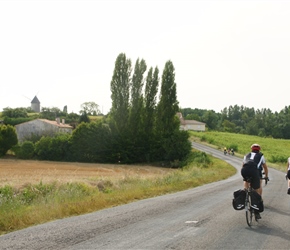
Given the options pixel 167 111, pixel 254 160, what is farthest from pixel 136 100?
pixel 254 160

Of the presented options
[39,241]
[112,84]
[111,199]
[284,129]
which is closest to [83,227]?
[39,241]

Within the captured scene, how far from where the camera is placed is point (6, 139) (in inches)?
3103

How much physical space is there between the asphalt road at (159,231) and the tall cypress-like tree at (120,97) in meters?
55.4

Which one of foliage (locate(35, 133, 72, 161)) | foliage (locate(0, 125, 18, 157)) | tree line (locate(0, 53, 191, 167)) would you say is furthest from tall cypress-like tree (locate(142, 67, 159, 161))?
foliage (locate(0, 125, 18, 157))

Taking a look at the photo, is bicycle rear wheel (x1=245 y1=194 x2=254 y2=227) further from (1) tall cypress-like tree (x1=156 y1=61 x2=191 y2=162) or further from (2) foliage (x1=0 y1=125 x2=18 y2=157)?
(2) foliage (x1=0 y1=125 x2=18 y2=157)

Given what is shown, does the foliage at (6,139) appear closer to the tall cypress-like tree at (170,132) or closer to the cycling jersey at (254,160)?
the tall cypress-like tree at (170,132)

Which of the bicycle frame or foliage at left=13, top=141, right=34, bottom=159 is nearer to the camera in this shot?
the bicycle frame

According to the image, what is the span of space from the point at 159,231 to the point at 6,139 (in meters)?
73.4

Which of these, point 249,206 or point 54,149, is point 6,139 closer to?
point 54,149

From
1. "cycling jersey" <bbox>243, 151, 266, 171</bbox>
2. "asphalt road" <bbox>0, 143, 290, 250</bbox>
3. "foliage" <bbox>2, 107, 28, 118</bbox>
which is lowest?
"asphalt road" <bbox>0, 143, 290, 250</bbox>

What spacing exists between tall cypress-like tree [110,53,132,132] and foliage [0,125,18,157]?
66.8 ft

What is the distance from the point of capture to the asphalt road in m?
8.22

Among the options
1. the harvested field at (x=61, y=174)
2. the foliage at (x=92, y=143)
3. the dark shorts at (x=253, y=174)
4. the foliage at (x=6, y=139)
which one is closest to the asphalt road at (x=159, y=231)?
the dark shorts at (x=253, y=174)

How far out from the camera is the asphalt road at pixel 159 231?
8.22m
